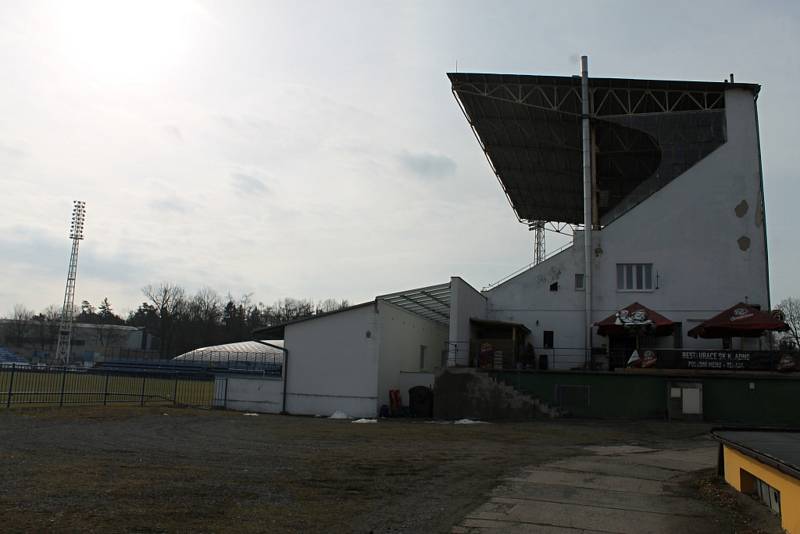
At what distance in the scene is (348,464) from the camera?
13422mm

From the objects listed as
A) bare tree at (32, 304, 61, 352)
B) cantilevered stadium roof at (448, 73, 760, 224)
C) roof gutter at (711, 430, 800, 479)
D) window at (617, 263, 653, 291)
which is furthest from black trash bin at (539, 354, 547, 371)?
bare tree at (32, 304, 61, 352)

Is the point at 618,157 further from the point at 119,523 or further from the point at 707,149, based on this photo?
the point at 119,523

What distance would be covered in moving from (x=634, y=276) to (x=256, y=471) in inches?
1041

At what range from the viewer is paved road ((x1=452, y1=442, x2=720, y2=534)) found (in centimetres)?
866

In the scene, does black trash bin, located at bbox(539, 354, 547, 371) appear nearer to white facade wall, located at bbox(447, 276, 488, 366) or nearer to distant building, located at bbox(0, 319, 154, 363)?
white facade wall, located at bbox(447, 276, 488, 366)

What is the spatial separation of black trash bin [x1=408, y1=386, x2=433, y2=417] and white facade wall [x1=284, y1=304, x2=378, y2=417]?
1.64 meters

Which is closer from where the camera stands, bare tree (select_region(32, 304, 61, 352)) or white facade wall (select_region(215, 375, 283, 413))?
white facade wall (select_region(215, 375, 283, 413))

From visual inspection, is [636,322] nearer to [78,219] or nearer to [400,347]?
[400,347]

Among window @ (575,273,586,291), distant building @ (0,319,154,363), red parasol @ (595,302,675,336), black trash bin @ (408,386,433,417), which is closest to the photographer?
red parasol @ (595,302,675,336)

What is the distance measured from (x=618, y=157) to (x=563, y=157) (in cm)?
330

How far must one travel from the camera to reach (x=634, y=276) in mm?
34062

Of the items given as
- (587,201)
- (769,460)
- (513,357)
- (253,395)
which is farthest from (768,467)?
(587,201)

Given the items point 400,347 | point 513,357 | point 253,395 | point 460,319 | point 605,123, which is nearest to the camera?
point 460,319

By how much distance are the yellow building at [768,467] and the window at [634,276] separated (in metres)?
21.7
